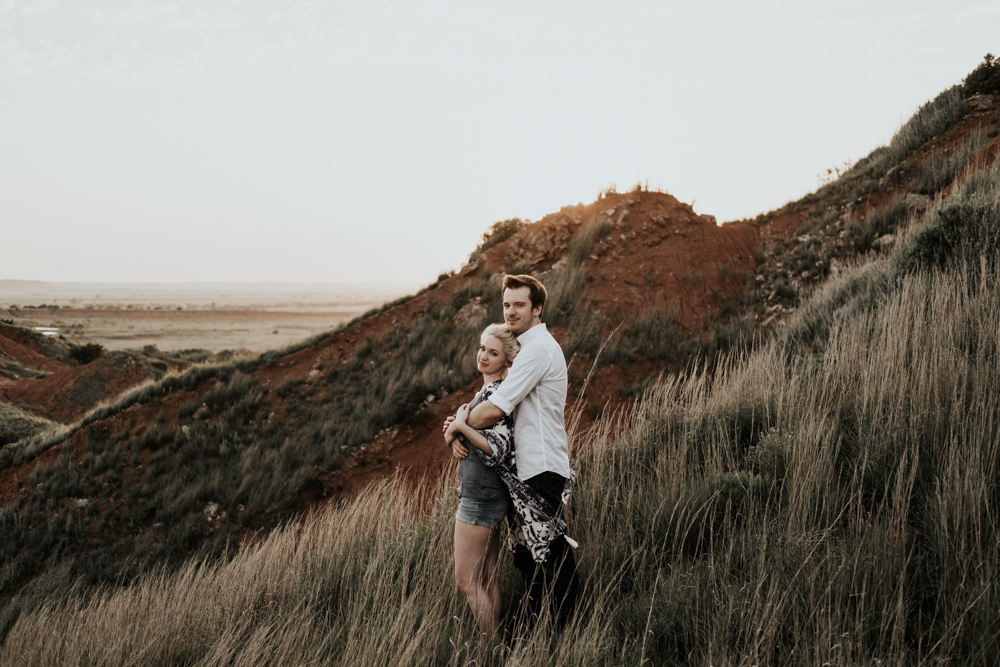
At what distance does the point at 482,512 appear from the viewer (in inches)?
108

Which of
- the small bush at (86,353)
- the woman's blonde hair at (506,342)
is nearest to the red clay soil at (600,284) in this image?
the woman's blonde hair at (506,342)

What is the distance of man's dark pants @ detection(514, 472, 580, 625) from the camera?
2.68 metres

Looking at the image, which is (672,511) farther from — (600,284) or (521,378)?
(600,284)

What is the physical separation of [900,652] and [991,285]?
14.5 ft

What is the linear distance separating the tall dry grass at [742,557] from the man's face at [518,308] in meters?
1.53

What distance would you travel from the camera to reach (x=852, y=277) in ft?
25.8

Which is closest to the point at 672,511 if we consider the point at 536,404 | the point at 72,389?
the point at 536,404

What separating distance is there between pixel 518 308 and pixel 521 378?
0.46 metres

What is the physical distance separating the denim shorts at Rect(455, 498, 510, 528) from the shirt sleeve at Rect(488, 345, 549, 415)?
1.79 ft

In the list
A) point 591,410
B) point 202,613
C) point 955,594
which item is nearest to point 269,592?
point 202,613

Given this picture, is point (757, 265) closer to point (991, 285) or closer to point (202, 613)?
point (991, 285)

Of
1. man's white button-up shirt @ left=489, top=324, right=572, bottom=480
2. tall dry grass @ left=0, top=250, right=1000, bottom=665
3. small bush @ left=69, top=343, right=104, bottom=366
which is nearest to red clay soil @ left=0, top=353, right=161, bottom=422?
small bush @ left=69, top=343, right=104, bottom=366

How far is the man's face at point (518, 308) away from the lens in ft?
9.52

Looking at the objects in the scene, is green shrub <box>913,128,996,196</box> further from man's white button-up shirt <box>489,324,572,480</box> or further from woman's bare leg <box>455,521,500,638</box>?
woman's bare leg <box>455,521,500,638</box>
